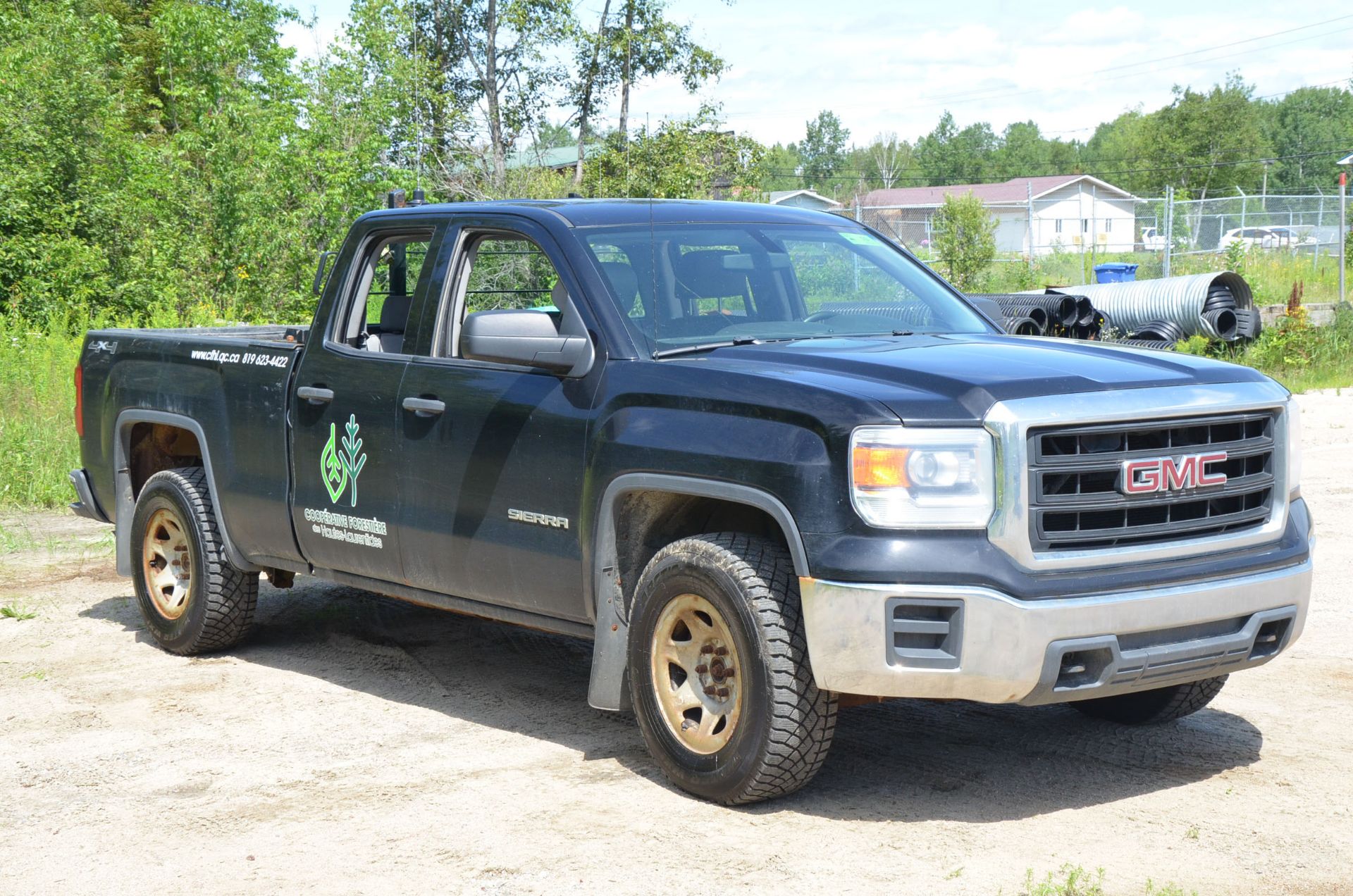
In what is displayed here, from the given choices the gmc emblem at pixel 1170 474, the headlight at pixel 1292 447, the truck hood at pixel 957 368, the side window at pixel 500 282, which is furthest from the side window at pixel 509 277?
the headlight at pixel 1292 447

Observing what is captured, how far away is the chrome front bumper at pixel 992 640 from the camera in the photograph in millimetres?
4238

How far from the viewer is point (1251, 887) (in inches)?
159

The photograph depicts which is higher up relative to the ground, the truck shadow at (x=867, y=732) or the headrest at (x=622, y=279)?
the headrest at (x=622, y=279)

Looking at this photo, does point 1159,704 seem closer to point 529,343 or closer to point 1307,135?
point 529,343

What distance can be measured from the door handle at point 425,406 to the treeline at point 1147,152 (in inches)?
3300

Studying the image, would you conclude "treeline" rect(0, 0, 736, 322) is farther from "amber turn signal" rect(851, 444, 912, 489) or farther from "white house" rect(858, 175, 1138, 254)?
"white house" rect(858, 175, 1138, 254)

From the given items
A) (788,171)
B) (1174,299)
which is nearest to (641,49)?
(1174,299)

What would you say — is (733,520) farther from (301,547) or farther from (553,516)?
(301,547)

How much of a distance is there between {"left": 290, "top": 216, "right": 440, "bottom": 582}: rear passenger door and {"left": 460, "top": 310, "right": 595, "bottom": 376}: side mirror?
2.85ft

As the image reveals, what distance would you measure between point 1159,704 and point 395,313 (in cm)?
Result: 359

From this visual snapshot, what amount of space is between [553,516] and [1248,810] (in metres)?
2.47

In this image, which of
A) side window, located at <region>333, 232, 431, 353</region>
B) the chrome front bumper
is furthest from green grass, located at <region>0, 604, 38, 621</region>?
the chrome front bumper

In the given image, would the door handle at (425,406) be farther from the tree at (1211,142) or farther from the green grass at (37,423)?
the tree at (1211,142)

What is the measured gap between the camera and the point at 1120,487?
4.43m
